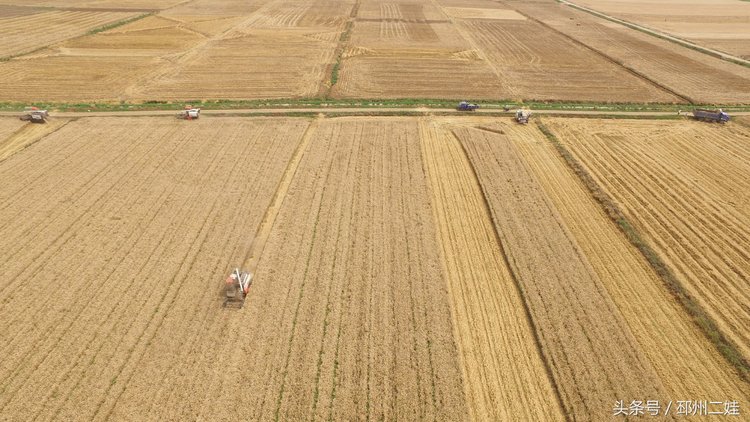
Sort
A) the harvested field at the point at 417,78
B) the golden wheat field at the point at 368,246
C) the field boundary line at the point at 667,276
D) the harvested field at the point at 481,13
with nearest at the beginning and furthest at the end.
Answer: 1. the golden wheat field at the point at 368,246
2. the field boundary line at the point at 667,276
3. the harvested field at the point at 417,78
4. the harvested field at the point at 481,13

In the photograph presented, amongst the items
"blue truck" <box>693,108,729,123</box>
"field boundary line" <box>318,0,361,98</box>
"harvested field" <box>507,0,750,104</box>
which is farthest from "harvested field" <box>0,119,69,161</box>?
"harvested field" <box>507,0,750,104</box>

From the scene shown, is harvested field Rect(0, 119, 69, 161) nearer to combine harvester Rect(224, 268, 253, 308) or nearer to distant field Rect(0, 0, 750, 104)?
distant field Rect(0, 0, 750, 104)

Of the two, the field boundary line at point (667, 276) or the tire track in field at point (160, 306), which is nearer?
the tire track in field at point (160, 306)

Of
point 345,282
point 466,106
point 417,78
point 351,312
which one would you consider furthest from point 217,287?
point 417,78

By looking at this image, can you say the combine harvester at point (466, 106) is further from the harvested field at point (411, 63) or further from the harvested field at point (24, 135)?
the harvested field at point (24, 135)

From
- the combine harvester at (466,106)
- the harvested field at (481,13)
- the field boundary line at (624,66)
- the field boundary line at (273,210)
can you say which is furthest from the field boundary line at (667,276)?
the harvested field at (481,13)

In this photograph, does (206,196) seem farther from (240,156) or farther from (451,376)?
(451,376)

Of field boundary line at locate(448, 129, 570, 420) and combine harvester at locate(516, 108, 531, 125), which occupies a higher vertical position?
combine harvester at locate(516, 108, 531, 125)
